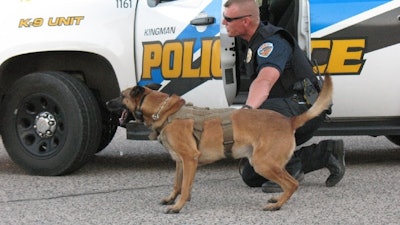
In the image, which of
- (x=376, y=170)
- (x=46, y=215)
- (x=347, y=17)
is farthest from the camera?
(x=376, y=170)

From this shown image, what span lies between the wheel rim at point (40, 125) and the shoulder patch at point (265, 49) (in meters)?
1.74

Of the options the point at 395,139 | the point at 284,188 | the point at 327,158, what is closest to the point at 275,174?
the point at 284,188

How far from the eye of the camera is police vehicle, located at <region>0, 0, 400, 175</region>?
5992 mm

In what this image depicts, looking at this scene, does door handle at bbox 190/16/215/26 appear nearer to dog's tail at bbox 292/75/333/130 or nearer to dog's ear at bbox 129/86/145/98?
dog's ear at bbox 129/86/145/98

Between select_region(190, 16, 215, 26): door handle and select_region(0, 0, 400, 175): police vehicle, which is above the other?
select_region(190, 16, 215, 26): door handle

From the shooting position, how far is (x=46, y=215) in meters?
4.96

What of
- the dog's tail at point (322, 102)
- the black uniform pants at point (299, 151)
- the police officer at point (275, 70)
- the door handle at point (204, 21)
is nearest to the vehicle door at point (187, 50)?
the door handle at point (204, 21)

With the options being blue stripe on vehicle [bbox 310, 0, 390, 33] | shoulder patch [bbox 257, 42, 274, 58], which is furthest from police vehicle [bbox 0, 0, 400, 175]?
shoulder patch [bbox 257, 42, 274, 58]

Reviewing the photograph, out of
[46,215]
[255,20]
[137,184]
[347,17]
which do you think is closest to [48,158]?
[137,184]

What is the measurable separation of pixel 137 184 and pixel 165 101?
120cm

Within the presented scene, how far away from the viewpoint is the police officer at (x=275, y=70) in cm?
524

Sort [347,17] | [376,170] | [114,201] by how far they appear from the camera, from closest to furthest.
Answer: [114,201]
[347,17]
[376,170]

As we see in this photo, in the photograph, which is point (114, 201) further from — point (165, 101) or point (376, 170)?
point (376, 170)

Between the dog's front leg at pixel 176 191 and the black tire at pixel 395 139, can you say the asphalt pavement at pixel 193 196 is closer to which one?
the dog's front leg at pixel 176 191
